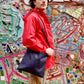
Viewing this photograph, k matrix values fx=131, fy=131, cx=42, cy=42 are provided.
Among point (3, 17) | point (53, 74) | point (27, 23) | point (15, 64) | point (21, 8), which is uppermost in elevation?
point (21, 8)

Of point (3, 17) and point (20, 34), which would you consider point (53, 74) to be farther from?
point (3, 17)

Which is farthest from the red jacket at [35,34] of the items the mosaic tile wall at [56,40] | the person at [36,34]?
the mosaic tile wall at [56,40]

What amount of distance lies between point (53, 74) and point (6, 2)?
172 centimetres

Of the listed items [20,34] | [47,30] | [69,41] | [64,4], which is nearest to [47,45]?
[47,30]

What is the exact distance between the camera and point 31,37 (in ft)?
4.77

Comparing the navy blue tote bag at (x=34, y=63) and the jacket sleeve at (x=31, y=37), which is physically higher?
the jacket sleeve at (x=31, y=37)

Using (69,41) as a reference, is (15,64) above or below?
below

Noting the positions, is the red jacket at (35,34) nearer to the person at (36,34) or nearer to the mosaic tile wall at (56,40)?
the person at (36,34)

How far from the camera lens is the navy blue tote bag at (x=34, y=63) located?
4.86 ft

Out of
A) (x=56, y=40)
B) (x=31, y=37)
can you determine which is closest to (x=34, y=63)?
(x=31, y=37)

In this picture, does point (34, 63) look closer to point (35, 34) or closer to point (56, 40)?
point (35, 34)

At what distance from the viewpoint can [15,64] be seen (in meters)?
2.60

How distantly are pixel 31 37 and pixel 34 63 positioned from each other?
30 centimetres

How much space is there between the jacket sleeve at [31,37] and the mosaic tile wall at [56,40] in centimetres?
109
